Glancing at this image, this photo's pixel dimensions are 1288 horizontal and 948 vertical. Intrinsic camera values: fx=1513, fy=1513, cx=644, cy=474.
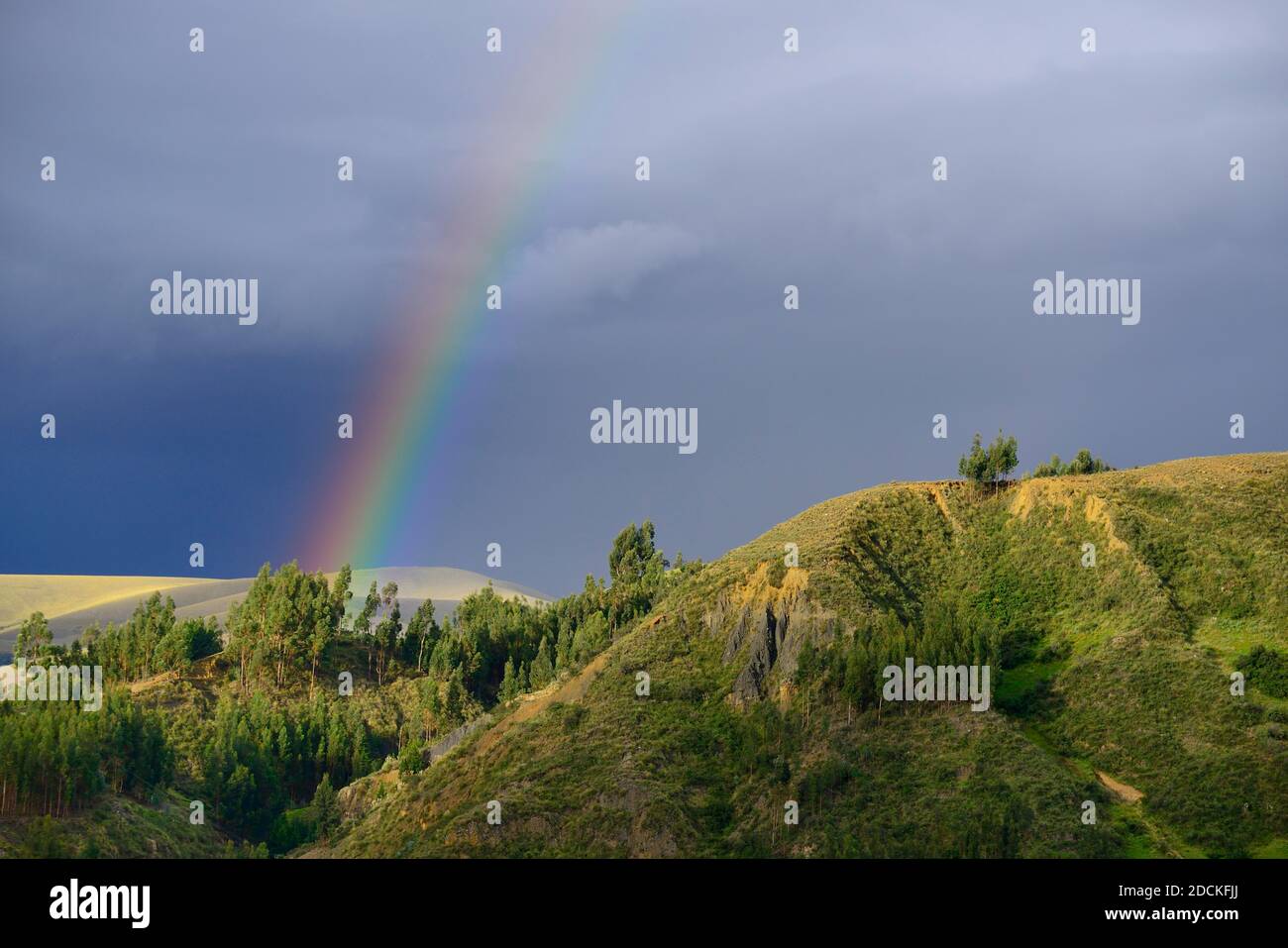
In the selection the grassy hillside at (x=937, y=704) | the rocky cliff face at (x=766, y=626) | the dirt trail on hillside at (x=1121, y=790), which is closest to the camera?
the grassy hillside at (x=937, y=704)

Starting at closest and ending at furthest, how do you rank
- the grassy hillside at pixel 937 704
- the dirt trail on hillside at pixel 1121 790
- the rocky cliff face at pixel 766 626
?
the grassy hillside at pixel 937 704
the dirt trail on hillside at pixel 1121 790
the rocky cliff face at pixel 766 626

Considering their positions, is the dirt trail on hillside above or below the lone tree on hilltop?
below

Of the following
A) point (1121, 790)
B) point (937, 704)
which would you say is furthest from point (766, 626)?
point (1121, 790)

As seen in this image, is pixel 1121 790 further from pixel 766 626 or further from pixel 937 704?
pixel 766 626

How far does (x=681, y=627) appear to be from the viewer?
101 meters

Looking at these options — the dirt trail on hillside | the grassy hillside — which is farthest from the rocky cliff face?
the dirt trail on hillside

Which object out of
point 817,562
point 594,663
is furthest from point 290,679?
point 817,562

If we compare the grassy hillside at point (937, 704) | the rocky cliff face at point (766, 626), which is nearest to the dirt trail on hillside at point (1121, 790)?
the grassy hillside at point (937, 704)

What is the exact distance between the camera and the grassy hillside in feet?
260

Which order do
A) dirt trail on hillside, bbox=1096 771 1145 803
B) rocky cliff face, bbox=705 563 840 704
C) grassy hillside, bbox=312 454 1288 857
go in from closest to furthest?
grassy hillside, bbox=312 454 1288 857
dirt trail on hillside, bbox=1096 771 1145 803
rocky cliff face, bbox=705 563 840 704

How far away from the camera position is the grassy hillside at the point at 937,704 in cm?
7919

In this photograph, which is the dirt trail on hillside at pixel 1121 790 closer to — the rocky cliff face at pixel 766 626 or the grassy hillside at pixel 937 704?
the grassy hillside at pixel 937 704

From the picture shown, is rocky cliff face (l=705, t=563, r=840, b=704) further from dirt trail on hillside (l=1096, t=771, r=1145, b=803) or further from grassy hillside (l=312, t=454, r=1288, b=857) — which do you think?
dirt trail on hillside (l=1096, t=771, r=1145, b=803)
